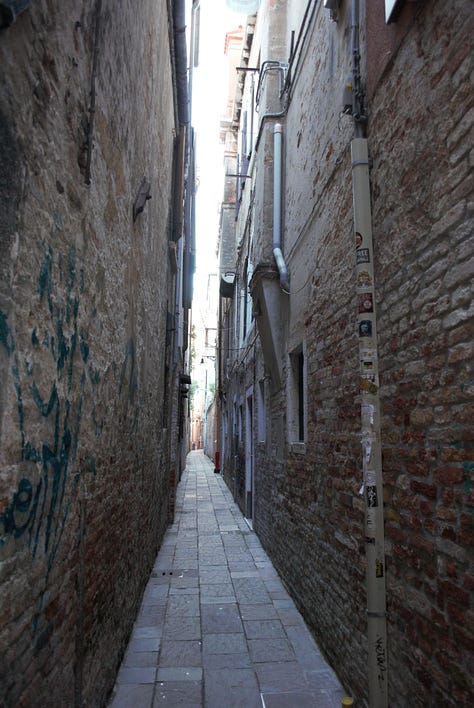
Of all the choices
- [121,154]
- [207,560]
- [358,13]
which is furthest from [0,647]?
[207,560]

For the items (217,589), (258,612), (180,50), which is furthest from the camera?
(180,50)

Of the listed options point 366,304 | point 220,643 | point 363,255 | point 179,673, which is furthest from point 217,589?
point 363,255

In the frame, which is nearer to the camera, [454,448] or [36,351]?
[36,351]

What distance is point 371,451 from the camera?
8.83 ft

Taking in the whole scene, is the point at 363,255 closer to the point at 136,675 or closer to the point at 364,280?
the point at 364,280

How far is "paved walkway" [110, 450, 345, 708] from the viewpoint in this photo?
3.16m

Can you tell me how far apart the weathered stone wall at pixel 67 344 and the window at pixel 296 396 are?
202 cm

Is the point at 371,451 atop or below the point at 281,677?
atop

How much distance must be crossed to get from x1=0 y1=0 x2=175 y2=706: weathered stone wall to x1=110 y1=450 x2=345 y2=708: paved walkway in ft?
1.05

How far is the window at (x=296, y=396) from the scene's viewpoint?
5.43 m

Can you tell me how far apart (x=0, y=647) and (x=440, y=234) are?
224cm

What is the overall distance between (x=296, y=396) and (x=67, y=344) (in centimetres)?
369

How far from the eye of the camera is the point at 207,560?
654cm

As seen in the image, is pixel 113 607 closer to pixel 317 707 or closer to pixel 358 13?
pixel 317 707
